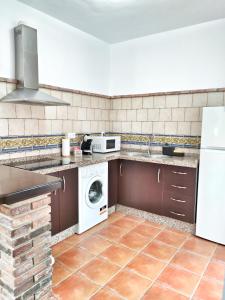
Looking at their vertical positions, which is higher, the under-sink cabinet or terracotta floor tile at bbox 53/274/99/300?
the under-sink cabinet

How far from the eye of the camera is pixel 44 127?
278cm

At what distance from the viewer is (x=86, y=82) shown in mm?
3352

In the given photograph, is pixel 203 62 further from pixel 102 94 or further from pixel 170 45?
pixel 102 94

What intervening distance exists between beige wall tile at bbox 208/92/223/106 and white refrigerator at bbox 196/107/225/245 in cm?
58

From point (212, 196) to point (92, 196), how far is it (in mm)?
1411

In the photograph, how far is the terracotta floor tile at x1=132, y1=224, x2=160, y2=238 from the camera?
267cm

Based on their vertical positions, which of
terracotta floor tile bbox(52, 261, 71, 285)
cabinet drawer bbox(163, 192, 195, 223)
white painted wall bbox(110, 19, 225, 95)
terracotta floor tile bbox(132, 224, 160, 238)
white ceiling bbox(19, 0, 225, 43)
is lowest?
terracotta floor tile bbox(52, 261, 71, 285)

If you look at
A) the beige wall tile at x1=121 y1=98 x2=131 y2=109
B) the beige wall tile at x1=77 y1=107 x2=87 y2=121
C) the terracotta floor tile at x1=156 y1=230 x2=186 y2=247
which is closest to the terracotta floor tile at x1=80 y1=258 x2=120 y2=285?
the terracotta floor tile at x1=156 y1=230 x2=186 y2=247

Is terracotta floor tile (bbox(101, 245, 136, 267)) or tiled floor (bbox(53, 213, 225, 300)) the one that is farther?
terracotta floor tile (bbox(101, 245, 136, 267))

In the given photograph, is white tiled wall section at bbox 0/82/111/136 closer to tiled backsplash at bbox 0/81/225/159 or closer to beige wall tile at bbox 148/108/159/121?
tiled backsplash at bbox 0/81/225/159

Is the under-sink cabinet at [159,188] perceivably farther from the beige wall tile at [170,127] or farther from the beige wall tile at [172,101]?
the beige wall tile at [172,101]

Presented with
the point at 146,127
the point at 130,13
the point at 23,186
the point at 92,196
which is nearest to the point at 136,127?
the point at 146,127

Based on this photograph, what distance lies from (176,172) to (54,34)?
228 cm

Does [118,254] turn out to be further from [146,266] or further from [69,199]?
[69,199]
